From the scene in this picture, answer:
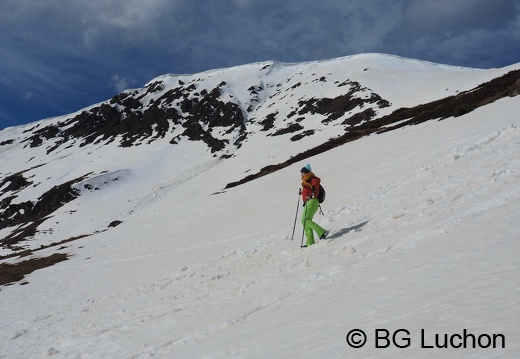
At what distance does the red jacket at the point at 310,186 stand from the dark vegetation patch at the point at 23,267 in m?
20.3

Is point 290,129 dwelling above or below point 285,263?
above

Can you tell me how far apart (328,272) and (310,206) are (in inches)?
159

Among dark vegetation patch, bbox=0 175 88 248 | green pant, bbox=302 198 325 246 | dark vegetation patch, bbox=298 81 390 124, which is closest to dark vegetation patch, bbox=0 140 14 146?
dark vegetation patch, bbox=0 175 88 248

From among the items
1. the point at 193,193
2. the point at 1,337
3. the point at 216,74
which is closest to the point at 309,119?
the point at 193,193

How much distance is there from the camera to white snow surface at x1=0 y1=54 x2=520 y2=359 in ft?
16.9

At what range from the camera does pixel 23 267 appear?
2856 centimetres

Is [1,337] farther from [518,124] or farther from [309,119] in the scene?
[309,119]

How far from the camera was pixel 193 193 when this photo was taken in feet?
215

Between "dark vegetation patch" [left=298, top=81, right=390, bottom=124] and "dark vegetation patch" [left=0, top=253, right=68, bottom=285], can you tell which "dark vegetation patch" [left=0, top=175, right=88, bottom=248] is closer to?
"dark vegetation patch" [left=0, top=253, right=68, bottom=285]

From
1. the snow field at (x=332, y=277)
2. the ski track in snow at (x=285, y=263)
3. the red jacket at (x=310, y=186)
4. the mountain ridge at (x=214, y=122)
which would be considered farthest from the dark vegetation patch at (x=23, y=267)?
the mountain ridge at (x=214, y=122)

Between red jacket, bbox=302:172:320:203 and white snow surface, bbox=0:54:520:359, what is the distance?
5.05 ft

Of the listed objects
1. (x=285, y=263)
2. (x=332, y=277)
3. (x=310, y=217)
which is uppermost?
(x=310, y=217)

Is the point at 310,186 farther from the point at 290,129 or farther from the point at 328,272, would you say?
the point at 290,129

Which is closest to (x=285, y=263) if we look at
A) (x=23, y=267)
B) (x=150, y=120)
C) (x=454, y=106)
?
(x=23, y=267)
